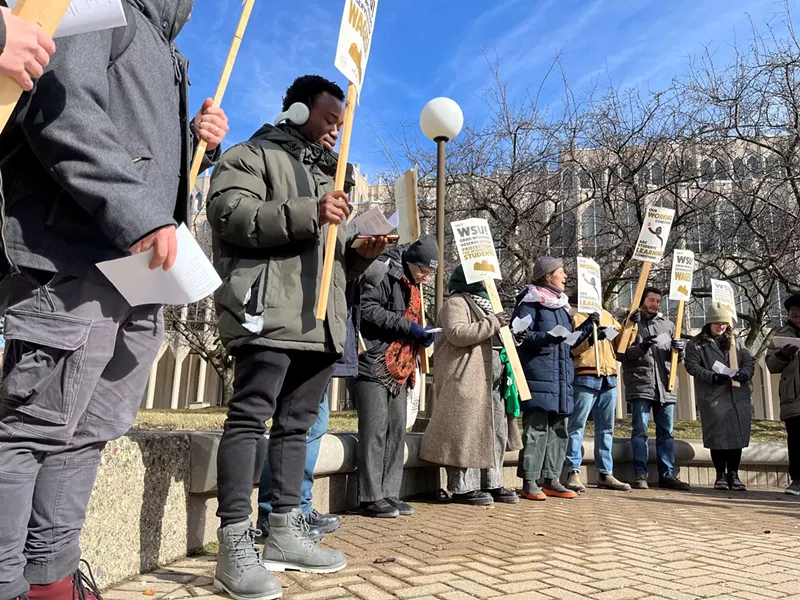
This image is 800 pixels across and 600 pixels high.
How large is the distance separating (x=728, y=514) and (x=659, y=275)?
8972mm

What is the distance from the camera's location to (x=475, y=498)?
502 cm

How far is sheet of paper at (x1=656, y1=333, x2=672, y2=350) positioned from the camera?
7176 millimetres

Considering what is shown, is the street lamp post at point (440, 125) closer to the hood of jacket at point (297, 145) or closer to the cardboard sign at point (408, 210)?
the cardboard sign at point (408, 210)

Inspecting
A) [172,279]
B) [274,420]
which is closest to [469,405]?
[274,420]

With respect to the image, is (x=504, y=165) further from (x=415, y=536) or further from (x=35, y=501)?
(x=35, y=501)

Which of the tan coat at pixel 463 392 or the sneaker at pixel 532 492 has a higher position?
the tan coat at pixel 463 392

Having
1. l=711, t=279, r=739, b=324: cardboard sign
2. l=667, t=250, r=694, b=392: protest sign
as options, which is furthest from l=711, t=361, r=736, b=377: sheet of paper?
l=711, t=279, r=739, b=324: cardboard sign

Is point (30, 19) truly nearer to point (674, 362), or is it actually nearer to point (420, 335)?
point (420, 335)

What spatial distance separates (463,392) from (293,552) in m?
2.55

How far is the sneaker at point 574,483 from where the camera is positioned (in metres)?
6.23

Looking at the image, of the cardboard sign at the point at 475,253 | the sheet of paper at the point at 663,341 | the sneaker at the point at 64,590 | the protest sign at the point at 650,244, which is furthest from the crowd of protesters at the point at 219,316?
the sheet of paper at the point at 663,341

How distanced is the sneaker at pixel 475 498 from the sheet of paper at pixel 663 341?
3175mm

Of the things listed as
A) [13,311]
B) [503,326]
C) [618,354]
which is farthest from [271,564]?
[618,354]

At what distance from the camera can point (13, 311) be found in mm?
1657
